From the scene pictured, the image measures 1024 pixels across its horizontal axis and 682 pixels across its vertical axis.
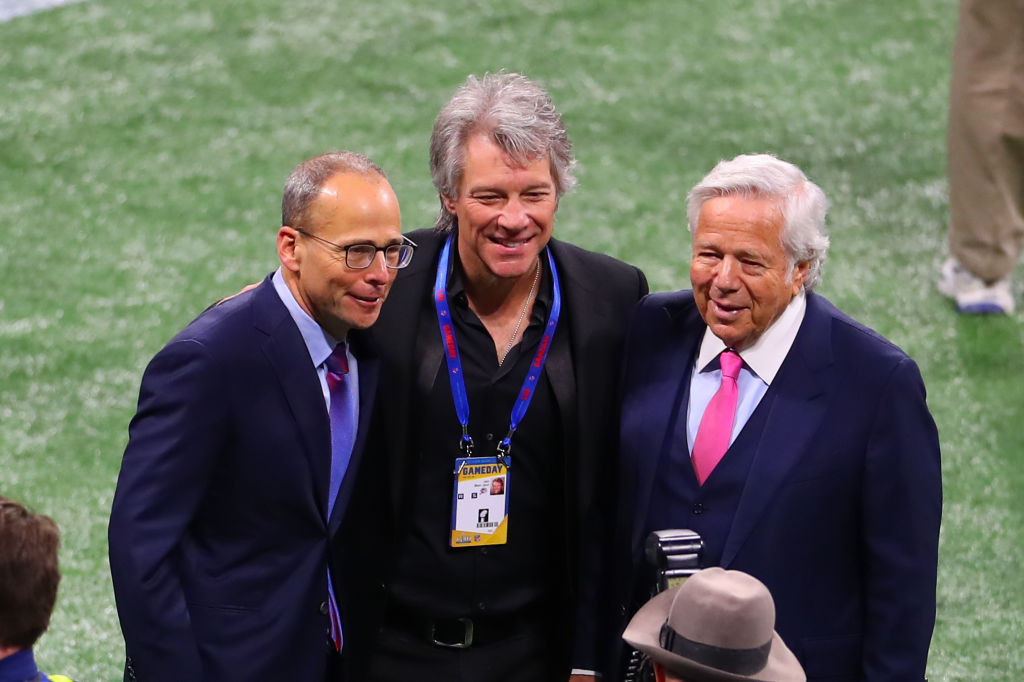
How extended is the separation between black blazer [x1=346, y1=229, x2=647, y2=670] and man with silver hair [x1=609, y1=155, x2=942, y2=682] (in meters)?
0.31

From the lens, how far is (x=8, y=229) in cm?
781

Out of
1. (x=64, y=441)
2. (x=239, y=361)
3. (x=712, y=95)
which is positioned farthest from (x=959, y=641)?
(x=712, y=95)

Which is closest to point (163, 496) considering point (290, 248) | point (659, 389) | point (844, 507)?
point (290, 248)

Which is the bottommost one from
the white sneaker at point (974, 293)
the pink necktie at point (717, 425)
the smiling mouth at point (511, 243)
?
the white sneaker at point (974, 293)

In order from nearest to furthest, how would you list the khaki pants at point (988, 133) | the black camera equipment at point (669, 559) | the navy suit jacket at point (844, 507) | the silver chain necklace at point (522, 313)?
the black camera equipment at point (669, 559) → the navy suit jacket at point (844, 507) → the silver chain necklace at point (522, 313) → the khaki pants at point (988, 133)

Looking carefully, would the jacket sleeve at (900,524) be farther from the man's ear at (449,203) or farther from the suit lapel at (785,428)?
the man's ear at (449,203)

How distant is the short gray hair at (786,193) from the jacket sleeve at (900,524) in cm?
30

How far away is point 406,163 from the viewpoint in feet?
27.9

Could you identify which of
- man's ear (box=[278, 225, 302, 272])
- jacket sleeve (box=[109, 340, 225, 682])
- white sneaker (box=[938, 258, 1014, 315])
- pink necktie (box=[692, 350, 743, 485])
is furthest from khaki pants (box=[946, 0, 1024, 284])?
jacket sleeve (box=[109, 340, 225, 682])

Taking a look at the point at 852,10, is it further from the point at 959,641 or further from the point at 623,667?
the point at 623,667

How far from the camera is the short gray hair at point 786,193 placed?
10.1 feet

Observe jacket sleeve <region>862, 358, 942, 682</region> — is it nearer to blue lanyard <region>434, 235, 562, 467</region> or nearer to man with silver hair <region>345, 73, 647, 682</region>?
man with silver hair <region>345, 73, 647, 682</region>

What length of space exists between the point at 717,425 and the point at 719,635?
2.24 feet

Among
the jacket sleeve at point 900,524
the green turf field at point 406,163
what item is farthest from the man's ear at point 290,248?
the green turf field at point 406,163
